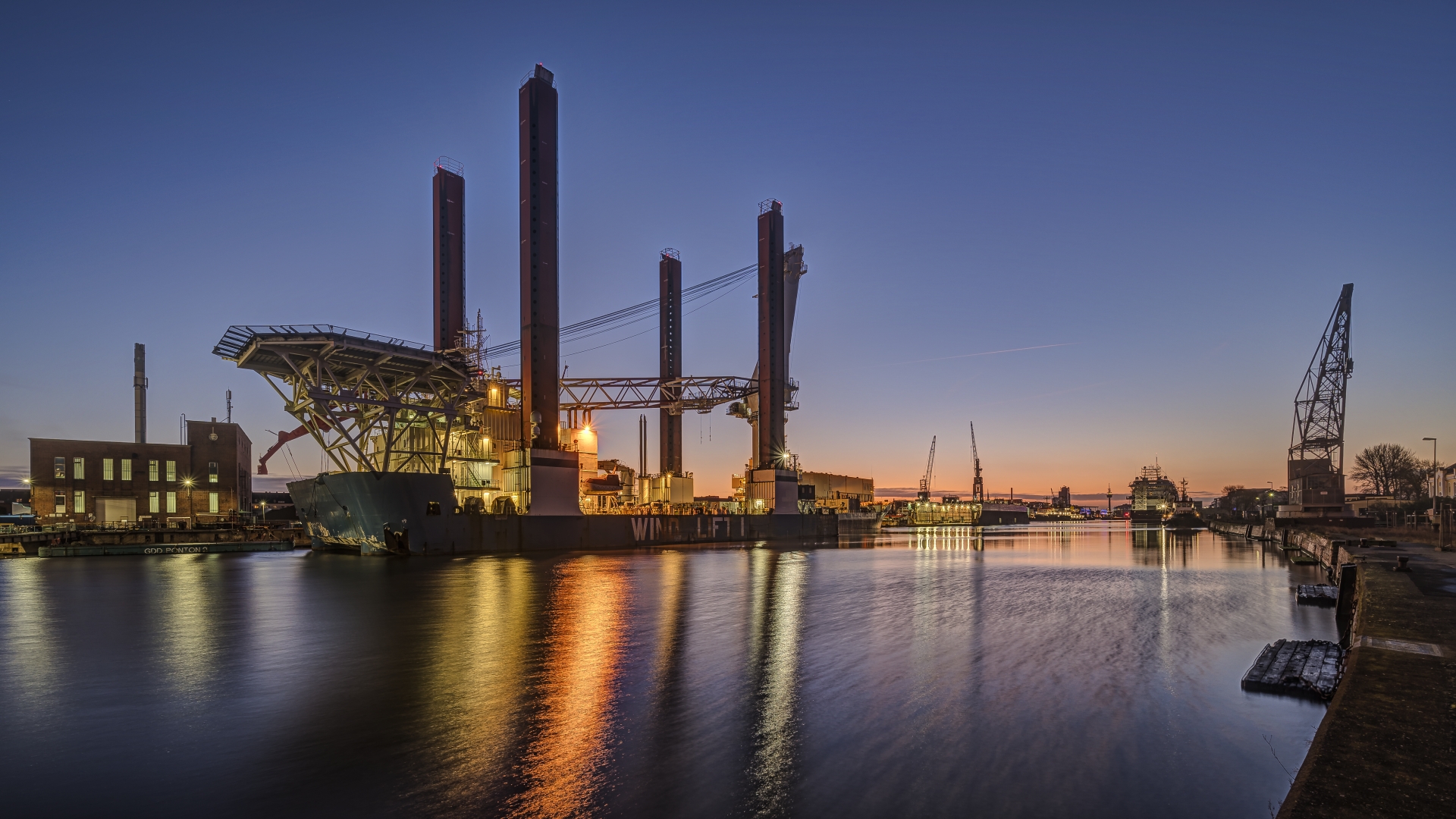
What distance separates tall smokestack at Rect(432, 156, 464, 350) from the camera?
62.4 metres

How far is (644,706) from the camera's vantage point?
36.7ft

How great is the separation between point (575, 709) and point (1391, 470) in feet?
488

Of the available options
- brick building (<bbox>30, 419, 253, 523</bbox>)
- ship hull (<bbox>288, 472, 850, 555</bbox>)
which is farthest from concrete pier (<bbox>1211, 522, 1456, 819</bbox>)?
brick building (<bbox>30, 419, 253, 523</bbox>)

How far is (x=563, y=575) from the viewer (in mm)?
34344

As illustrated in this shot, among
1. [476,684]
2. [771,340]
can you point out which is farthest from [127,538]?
[476,684]

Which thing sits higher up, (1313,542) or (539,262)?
(539,262)

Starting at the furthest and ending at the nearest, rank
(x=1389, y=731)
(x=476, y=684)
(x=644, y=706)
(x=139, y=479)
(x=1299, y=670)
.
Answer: (x=139, y=479), (x=1299, y=670), (x=476, y=684), (x=644, y=706), (x=1389, y=731)

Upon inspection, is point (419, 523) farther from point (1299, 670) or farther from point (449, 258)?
point (1299, 670)

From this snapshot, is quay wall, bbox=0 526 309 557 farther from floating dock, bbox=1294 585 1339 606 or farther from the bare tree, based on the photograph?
the bare tree

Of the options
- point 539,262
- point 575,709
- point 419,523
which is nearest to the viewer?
point 575,709

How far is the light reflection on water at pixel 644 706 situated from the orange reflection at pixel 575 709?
0.05m

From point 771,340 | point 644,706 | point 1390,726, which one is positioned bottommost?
point 644,706

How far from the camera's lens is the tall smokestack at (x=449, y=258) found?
62438 millimetres

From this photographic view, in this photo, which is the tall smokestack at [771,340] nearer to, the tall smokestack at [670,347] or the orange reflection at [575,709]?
the tall smokestack at [670,347]
